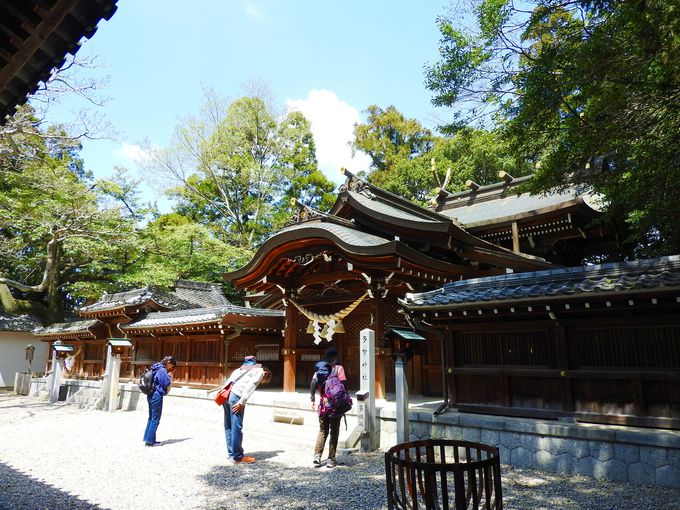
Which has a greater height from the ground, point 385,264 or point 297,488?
point 385,264

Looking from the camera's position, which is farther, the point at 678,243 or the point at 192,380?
the point at 192,380

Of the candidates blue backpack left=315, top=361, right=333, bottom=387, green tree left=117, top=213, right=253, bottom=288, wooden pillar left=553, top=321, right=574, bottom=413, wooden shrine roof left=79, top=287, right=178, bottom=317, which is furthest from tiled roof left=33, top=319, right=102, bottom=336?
wooden pillar left=553, top=321, right=574, bottom=413

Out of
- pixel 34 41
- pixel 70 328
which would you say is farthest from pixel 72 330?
pixel 34 41

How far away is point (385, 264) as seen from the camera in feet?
31.7

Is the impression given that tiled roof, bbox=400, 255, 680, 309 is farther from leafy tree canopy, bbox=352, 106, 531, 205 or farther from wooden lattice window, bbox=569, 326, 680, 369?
leafy tree canopy, bbox=352, 106, 531, 205

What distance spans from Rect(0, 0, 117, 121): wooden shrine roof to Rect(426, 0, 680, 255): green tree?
15.8 ft

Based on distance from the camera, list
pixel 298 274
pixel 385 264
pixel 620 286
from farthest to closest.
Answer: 1. pixel 298 274
2. pixel 385 264
3. pixel 620 286

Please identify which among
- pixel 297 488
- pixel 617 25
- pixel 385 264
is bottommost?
pixel 297 488

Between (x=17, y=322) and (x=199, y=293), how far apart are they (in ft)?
36.7

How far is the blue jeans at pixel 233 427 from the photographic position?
687 cm

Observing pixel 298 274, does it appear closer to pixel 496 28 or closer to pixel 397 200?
pixel 397 200

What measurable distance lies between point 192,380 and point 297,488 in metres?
9.34

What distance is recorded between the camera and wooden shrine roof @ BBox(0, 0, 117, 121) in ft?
10.3

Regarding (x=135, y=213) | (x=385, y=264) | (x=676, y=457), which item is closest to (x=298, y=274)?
(x=385, y=264)
